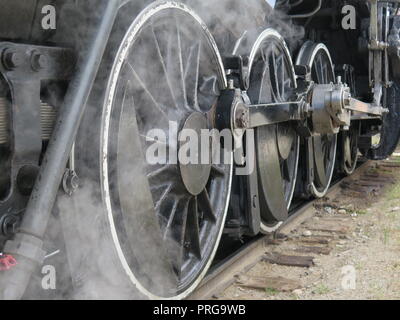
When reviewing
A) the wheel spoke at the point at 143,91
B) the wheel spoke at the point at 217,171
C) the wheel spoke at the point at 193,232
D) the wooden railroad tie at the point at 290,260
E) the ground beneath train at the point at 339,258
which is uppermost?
the wheel spoke at the point at 143,91

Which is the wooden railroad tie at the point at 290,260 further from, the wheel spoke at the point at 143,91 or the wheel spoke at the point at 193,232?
the wheel spoke at the point at 143,91

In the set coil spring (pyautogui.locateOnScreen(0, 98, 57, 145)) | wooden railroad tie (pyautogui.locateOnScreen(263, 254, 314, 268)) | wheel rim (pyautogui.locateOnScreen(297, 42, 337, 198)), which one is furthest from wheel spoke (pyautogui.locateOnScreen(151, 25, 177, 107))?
wheel rim (pyautogui.locateOnScreen(297, 42, 337, 198))

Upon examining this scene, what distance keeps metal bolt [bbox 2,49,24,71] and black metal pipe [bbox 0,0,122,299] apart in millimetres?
160

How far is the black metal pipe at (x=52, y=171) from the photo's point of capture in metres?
1.41

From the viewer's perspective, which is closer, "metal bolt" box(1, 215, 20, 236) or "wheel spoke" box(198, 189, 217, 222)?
"metal bolt" box(1, 215, 20, 236)

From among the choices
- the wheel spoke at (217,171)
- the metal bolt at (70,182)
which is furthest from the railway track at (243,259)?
the metal bolt at (70,182)

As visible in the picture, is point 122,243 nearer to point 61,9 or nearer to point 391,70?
point 61,9

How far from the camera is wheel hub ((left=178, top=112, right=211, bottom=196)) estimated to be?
2.22 metres

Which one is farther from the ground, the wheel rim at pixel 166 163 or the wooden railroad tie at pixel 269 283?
the wheel rim at pixel 166 163

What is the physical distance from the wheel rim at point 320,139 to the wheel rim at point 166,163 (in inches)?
67.7

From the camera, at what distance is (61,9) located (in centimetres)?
179

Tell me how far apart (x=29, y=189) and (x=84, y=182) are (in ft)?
0.57

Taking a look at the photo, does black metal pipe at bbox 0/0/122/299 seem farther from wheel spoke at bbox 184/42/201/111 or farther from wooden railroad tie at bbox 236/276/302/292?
wooden railroad tie at bbox 236/276/302/292
